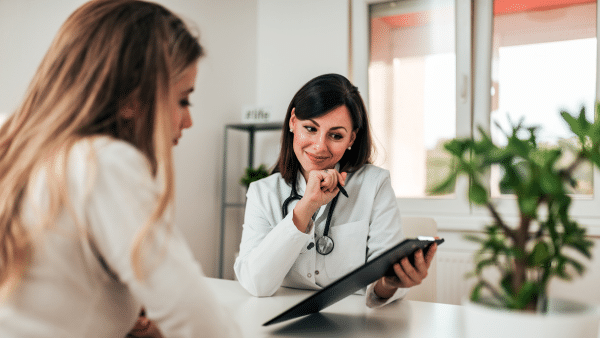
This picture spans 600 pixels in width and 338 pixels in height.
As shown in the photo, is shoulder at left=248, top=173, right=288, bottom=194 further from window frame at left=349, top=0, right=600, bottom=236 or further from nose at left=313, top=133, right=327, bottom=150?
window frame at left=349, top=0, right=600, bottom=236

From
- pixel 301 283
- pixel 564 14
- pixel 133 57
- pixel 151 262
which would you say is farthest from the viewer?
pixel 564 14

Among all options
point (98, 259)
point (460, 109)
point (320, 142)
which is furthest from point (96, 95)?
point (460, 109)

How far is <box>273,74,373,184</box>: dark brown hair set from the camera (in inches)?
57.4

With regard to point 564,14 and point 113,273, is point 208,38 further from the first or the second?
point 113,273

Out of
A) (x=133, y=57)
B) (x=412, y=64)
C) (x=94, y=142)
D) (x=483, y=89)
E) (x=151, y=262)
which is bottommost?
(x=151, y=262)

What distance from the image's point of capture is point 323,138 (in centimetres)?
146

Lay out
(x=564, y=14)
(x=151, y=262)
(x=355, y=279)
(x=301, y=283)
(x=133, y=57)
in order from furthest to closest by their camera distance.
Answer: (x=564, y=14)
(x=301, y=283)
(x=355, y=279)
(x=133, y=57)
(x=151, y=262)

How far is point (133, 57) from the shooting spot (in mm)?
617

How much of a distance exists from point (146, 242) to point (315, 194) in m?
0.80

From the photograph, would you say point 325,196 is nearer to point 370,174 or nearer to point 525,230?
point 370,174

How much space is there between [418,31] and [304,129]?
183cm

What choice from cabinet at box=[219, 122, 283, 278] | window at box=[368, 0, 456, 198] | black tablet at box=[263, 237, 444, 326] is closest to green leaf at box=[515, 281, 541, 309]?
black tablet at box=[263, 237, 444, 326]

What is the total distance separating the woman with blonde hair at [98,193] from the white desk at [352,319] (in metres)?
0.28

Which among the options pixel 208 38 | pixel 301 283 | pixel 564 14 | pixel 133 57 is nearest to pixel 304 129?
pixel 301 283
